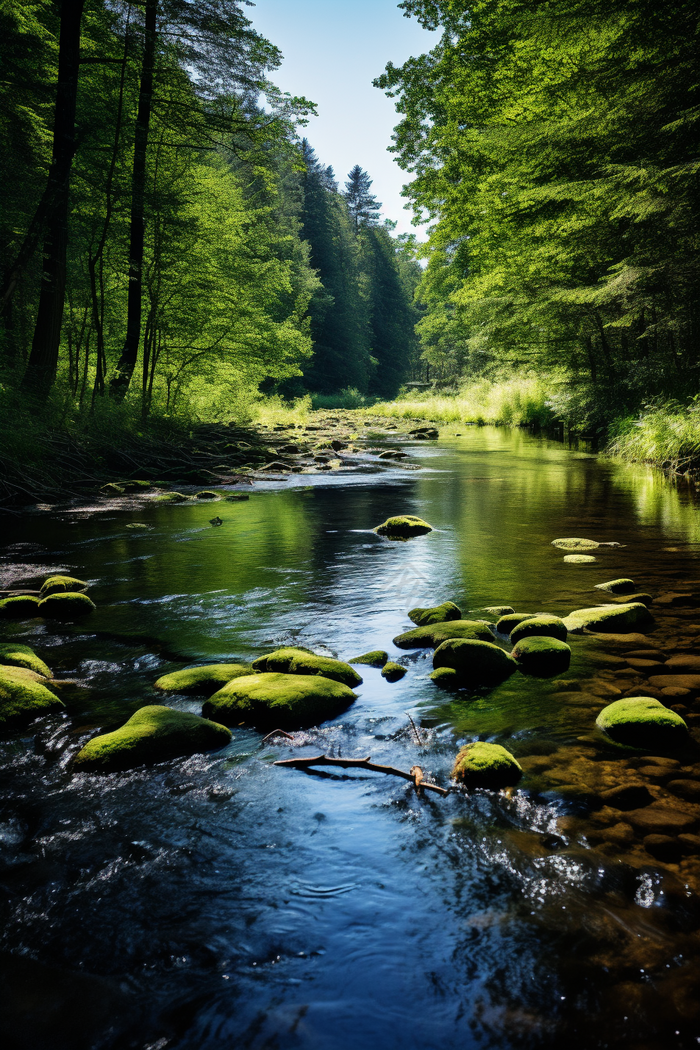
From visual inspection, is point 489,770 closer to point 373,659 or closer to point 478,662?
point 478,662

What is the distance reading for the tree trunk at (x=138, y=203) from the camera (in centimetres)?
1134

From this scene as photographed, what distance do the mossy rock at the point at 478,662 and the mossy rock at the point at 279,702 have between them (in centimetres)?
62

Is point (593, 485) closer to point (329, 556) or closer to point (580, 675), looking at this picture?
point (329, 556)

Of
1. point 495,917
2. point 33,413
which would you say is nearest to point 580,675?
point 495,917

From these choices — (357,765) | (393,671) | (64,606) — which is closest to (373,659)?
(393,671)

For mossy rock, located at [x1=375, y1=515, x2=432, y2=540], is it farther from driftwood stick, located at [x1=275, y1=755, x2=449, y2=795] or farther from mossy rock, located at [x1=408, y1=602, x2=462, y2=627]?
driftwood stick, located at [x1=275, y1=755, x2=449, y2=795]

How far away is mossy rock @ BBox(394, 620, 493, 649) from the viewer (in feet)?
12.7

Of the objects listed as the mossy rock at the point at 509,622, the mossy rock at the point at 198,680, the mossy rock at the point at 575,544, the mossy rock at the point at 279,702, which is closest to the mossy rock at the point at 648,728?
the mossy rock at the point at 279,702

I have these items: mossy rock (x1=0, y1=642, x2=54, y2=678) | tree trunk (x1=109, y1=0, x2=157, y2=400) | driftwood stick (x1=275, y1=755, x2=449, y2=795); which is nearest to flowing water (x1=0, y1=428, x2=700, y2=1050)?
driftwood stick (x1=275, y1=755, x2=449, y2=795)

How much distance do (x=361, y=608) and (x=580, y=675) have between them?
1665 mm

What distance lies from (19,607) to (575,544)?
4.61 m

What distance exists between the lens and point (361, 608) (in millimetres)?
4703

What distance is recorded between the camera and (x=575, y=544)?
627 cm

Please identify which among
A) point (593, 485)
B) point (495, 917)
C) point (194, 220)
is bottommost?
point (495, 917)
